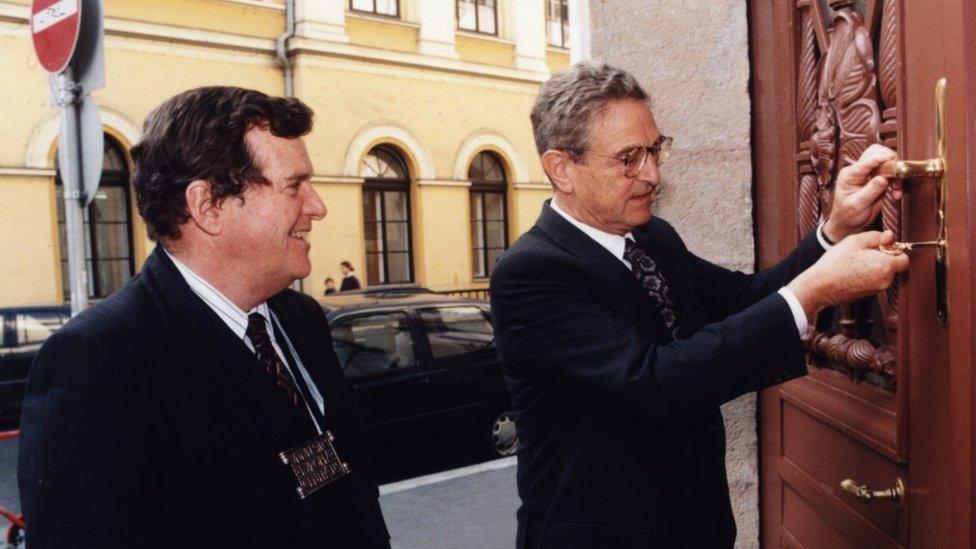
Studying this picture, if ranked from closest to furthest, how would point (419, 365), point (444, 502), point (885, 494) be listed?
1. point (885, 494)
2. point (444, 502)
3. point (419, 365)

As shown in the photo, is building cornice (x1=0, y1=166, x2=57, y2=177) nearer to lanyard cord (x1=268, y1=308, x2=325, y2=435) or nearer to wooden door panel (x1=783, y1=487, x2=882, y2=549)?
lanyard cord (x1=268, y1=308, x2=325, y2=435)

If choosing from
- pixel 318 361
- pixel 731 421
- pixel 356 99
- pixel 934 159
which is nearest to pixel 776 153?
pixel 731 421

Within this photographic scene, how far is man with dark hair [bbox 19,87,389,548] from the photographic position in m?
1.50

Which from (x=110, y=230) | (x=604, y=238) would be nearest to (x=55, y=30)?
(x=604, y=238)

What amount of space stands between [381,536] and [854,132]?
4.77ft

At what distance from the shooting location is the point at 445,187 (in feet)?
53.9

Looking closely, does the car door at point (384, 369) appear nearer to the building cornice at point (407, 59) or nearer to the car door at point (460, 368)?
the car door at point (460, 368)

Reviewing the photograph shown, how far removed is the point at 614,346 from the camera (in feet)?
5.95

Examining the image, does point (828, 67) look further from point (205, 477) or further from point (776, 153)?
point (205, 477)

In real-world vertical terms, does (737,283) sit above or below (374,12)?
below

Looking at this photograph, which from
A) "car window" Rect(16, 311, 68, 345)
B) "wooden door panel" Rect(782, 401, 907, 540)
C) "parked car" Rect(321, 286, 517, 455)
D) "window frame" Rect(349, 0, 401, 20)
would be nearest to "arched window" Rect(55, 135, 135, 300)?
"window frame" Rect(349, 0, 401, 20)

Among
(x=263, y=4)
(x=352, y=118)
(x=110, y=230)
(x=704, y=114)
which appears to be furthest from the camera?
(x=352, y=118)

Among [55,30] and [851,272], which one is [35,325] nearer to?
[55,30]

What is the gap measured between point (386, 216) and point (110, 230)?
183 inches
